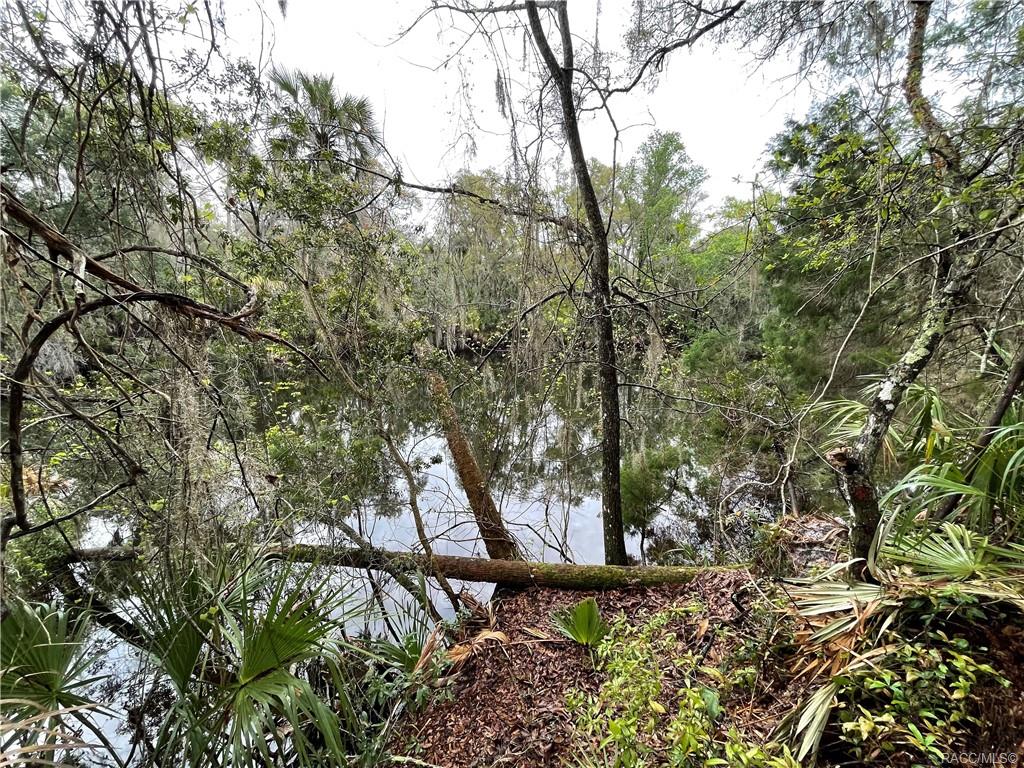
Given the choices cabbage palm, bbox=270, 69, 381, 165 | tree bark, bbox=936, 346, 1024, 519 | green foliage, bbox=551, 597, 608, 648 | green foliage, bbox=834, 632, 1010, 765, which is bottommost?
green foliage, bbox=551, 597, 608, 648

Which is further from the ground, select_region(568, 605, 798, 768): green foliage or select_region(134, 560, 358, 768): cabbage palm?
select_region(134, 560, 358, 768): cabbage palm

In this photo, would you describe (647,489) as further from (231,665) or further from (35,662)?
(35,662)

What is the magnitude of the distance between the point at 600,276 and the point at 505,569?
2567 millimetres

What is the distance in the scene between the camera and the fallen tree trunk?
2.81 meters

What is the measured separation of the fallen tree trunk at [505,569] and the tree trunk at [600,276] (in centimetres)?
55

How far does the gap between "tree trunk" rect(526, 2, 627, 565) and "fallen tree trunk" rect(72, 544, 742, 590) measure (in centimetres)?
55

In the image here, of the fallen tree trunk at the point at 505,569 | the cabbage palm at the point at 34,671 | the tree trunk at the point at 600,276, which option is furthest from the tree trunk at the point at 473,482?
the cabbage palm at the point at 34,671

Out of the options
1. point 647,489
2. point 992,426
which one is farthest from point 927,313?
point 647,489

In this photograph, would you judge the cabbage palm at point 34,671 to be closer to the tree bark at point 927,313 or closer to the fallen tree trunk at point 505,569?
the fallen tree trunk at point 505,569

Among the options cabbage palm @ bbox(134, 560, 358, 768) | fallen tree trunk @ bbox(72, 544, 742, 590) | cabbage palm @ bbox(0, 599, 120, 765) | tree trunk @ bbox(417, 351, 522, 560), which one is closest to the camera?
cabbage palm @ bbox(0, 599, 120, 765)

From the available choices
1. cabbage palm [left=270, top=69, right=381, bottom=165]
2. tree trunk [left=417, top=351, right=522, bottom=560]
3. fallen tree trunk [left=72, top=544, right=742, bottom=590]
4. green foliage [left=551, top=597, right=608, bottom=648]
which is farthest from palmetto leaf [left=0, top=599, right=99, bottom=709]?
cabbage palm [left=270, top=69, right=381, bottom=165]

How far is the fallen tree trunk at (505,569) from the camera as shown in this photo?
9.23 ft

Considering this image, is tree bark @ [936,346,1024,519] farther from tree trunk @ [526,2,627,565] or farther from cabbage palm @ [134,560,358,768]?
cabbage palm @ [134,560,358,768]

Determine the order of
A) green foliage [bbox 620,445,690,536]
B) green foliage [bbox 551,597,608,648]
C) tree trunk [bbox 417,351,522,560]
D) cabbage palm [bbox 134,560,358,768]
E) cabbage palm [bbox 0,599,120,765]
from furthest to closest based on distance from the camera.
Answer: green foliage [bbox 620,445,690,536] → tree trunk [bbox 417,351,522,560] → green foliage [bbox 551,597,608,648] → cabbage palm [bbox 134,560,358,768] → cabbage palm [bbox 0,599,120,765]
